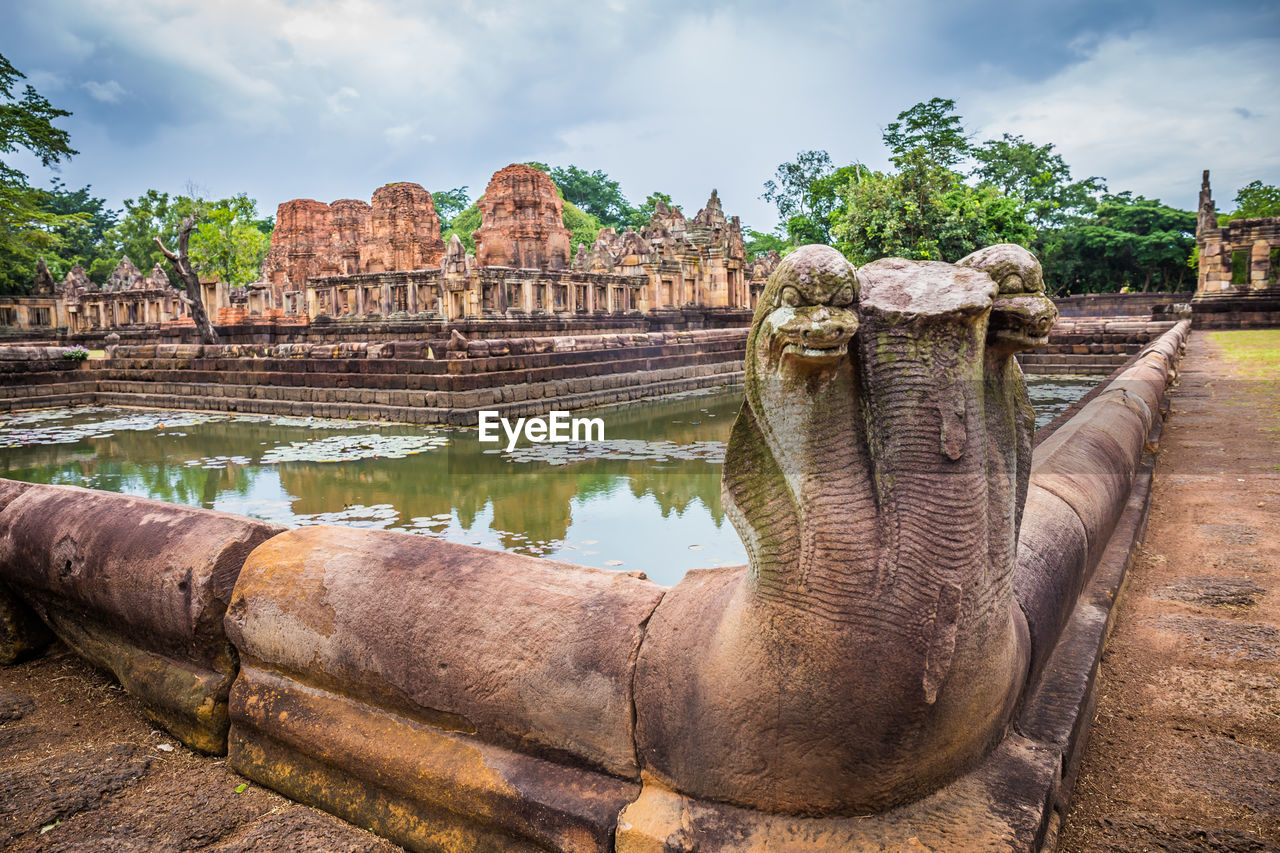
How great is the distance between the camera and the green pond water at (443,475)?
508cm

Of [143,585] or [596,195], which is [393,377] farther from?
[596,195]

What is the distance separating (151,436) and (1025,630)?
11.2 m

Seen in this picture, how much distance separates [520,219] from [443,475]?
1689cm

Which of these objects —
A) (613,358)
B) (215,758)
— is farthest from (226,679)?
(613,358)

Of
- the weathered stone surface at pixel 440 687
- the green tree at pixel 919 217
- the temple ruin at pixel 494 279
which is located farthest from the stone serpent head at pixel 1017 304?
the green tree at pixel 919 217

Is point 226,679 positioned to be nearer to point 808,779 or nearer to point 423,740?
point 423,740

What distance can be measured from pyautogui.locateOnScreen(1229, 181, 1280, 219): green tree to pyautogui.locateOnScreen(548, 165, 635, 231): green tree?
37.4m

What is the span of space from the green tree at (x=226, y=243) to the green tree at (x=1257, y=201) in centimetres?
5250

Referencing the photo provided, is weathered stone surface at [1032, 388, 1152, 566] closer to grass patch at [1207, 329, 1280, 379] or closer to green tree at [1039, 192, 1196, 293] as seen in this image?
grass patch at [1207, 329, 1280, 379]

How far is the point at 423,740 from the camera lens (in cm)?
171

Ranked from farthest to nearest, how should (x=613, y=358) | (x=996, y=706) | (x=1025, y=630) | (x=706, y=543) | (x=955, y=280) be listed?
(x=613, y=358) < (x=706, y=543) < (x=1025, y=630) < (x=996, y=706) < (x=955, y=280)

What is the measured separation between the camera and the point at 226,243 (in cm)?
3991

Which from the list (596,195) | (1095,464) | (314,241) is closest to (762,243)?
(596,195)

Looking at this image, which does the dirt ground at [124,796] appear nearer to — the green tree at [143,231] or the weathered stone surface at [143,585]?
the weathered stone surface at [143,585]
